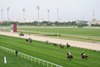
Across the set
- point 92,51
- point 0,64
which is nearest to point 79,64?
point 0,64

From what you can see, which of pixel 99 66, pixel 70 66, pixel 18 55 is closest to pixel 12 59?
pixel 18 55

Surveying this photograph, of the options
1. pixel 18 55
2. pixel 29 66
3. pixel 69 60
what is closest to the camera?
pixel 29 66

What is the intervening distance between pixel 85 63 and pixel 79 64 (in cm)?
76

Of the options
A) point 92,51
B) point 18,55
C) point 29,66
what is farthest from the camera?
point 92,51

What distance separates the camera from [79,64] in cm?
2422

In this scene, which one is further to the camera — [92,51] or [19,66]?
[92,51]

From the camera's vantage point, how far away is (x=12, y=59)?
27688 millimetres

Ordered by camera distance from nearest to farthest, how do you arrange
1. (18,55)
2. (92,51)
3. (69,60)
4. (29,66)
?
(29,66) → (69,60) → (18,55) → (92,51)

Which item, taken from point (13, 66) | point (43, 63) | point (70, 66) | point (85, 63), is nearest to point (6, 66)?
point (13, 66)

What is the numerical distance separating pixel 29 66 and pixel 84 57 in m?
6.15

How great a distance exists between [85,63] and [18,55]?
27.4 feet

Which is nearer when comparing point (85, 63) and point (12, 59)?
point (85, 63)

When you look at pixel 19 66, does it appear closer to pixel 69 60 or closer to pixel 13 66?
pixel 13 66

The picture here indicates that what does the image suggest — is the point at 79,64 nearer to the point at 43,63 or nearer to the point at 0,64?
the point at 43,63
